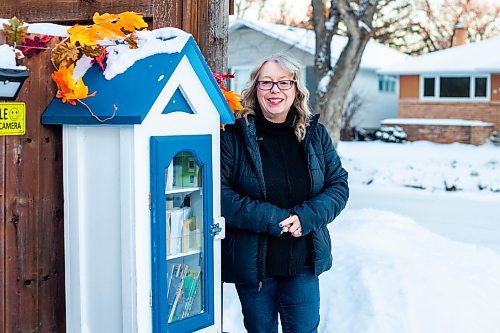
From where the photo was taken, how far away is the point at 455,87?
23.4 m

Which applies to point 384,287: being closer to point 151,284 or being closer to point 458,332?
point 458,332

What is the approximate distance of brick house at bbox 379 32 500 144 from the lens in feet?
70.9

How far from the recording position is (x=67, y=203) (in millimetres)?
3039

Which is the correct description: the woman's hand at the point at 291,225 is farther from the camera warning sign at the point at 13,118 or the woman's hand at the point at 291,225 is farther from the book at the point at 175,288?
the camera warning sign at the point at 13,118

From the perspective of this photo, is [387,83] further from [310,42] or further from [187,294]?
[187,294]

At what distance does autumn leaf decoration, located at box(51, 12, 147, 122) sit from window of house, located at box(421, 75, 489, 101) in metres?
21.2

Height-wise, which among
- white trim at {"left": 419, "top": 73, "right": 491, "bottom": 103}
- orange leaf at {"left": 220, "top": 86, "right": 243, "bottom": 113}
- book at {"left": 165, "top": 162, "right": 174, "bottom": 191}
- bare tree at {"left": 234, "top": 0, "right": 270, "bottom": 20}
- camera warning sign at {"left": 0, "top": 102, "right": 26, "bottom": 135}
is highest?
bare tree at {"left": 234, "top": 0, "right": 270, "bottom": 20}

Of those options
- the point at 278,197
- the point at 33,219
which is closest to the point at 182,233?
the point at 278,197

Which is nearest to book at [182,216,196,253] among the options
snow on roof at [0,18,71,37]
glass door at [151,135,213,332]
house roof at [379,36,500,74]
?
glass door at [151,135,213,332]

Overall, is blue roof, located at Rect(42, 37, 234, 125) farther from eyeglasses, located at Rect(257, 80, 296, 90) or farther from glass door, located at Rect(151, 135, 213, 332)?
eyeglasses, located at Rect(257, 80, 296, 90)

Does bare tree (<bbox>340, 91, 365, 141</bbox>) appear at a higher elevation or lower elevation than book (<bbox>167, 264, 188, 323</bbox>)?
higher

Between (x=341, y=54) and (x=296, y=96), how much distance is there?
7.56 m

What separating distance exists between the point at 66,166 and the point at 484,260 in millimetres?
4108

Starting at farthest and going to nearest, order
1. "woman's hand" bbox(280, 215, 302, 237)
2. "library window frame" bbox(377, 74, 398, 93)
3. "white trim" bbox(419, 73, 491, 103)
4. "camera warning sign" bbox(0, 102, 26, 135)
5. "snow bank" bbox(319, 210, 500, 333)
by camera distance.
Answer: "library window frame" bbox(377, 74, 398, 93) → "white trim" bbox(419, 73, 491, 103) → "snow bank" bbox(319, 210, 500, 333) → "woman's hand" bbox(280, 215, 302, 237) → "camera warning sign" bbox(0, 102, 26, 135)
